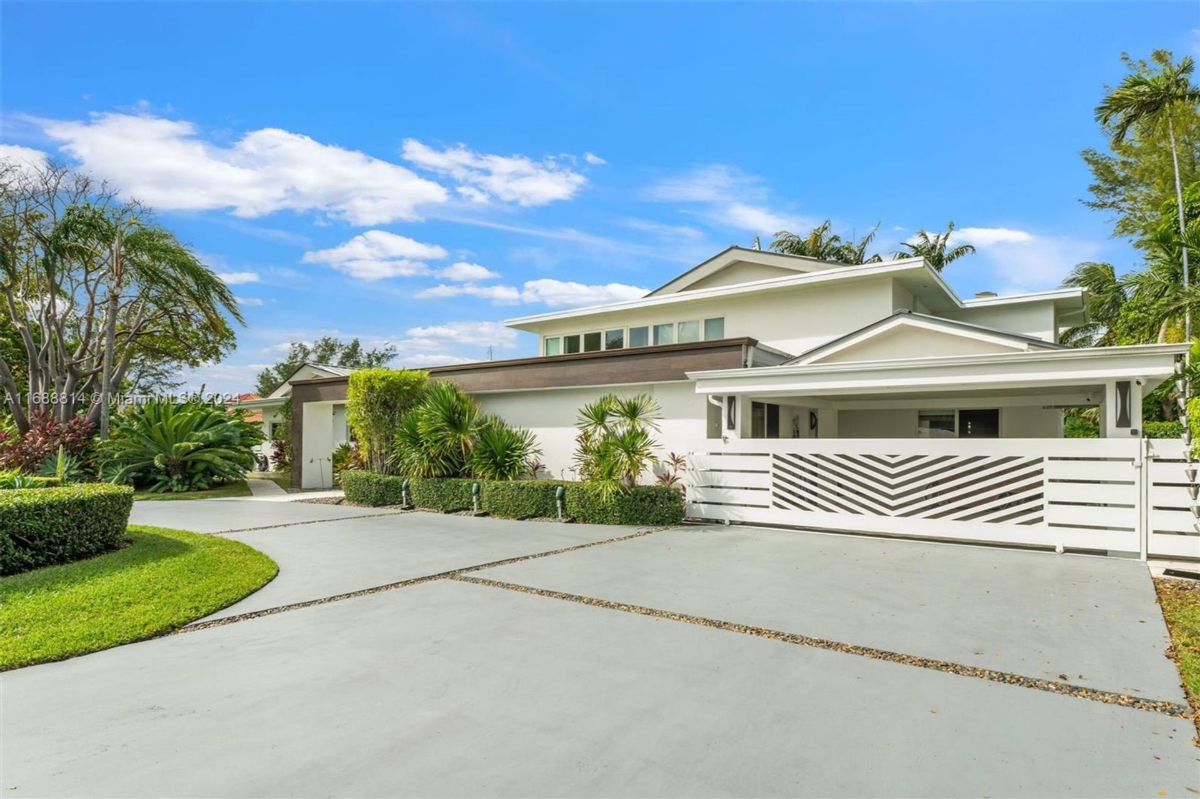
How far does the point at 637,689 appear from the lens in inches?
157

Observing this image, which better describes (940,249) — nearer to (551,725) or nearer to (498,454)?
(498,454)

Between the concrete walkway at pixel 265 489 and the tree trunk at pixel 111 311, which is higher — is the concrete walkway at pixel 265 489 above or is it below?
below

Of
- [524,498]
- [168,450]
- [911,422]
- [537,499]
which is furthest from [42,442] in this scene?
[911,422]

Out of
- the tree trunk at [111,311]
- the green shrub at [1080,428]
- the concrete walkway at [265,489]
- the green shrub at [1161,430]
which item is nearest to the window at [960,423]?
the green shrub at [1161,430]

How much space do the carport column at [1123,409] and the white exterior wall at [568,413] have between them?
6.15m

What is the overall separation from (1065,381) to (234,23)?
45.5 ft

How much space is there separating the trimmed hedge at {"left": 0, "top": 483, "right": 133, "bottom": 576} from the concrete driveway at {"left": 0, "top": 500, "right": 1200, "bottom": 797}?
9.04 ft

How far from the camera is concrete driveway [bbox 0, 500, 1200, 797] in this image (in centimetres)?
299

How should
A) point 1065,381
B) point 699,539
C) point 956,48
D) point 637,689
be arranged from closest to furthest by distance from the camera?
point 637,689, point 1065,381, point 699,539, point 956,48

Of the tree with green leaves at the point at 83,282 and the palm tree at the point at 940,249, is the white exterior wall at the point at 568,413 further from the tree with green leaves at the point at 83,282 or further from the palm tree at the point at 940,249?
the palm tree at the point at 940,249

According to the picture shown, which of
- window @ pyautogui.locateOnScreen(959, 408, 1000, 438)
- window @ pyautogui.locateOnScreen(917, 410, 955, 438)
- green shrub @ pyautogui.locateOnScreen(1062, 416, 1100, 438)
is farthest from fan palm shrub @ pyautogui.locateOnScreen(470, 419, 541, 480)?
green shrub @ pyautogui.locateOnScreen(1062, 416, 1100, 438)

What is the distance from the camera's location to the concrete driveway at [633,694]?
2986 mm

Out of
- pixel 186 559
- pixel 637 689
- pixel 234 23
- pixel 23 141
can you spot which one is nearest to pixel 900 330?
pixel 637 689

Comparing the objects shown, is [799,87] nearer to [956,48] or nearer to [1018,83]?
[956,48]
